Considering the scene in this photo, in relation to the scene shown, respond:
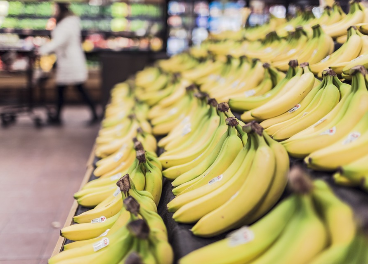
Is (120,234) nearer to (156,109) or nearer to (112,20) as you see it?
(156,109)

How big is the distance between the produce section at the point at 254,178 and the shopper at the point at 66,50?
3.77 metres

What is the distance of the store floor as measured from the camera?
110 inches

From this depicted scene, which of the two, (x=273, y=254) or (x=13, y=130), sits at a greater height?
(x=273, y=254)

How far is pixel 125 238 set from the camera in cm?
113

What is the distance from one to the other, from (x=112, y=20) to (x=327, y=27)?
593cm

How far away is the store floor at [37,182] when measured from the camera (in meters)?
2.80

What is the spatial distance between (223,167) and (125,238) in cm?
48

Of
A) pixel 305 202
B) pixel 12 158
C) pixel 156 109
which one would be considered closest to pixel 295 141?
pixel 305 202

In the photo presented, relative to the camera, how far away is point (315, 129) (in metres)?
1.41

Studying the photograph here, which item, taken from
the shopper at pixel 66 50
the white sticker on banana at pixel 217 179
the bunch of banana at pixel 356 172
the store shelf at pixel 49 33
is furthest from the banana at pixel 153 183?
the store shelf at pixel 49 33

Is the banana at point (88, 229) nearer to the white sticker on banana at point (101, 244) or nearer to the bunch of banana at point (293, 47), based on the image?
the white sticker on banana at point (101, 244)

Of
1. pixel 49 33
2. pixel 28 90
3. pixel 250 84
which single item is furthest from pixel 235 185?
pixel 49 33

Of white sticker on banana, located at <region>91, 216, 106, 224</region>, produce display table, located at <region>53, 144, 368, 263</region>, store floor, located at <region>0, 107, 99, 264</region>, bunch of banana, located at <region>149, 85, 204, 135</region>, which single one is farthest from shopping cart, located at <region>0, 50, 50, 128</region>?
white sticker on banana, located at <region>91, 216, 106, 224</region>

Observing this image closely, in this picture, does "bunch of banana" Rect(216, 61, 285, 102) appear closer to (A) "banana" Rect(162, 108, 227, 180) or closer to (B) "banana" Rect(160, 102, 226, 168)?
(B) "banana" Rect(160, 102, 226, 168)
